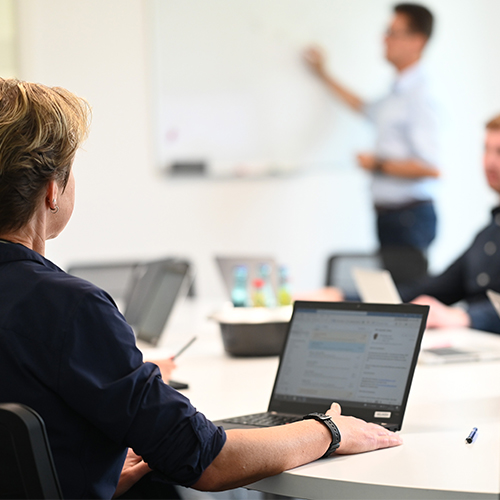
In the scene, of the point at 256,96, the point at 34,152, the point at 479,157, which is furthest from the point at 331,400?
the point at 479,157

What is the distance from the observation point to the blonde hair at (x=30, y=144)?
1.02 m

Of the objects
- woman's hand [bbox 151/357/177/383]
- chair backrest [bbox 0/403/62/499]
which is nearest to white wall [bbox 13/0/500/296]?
woman's hand [bbox 151/357/177/383]

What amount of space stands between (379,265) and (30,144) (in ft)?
9.16

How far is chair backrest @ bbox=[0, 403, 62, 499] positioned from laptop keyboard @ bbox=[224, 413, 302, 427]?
0.47m

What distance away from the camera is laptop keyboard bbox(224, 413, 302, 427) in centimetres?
131

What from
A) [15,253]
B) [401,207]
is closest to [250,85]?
[401,207]

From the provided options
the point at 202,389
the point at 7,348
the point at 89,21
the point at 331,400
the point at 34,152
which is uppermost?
the point at 89,21

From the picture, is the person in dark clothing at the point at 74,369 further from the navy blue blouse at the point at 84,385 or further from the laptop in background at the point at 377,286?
the laptop in background at the point at 377,286

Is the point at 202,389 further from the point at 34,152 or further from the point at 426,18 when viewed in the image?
the point at 426,18

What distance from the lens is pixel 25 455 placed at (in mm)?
896

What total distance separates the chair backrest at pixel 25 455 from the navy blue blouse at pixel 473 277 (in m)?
2.11

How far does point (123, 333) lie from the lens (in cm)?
99

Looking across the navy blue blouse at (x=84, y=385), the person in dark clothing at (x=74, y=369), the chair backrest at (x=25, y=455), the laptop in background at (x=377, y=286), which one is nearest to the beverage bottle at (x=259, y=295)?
the laptop in background at (x=377, y=286)

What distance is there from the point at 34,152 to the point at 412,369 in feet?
2.50
